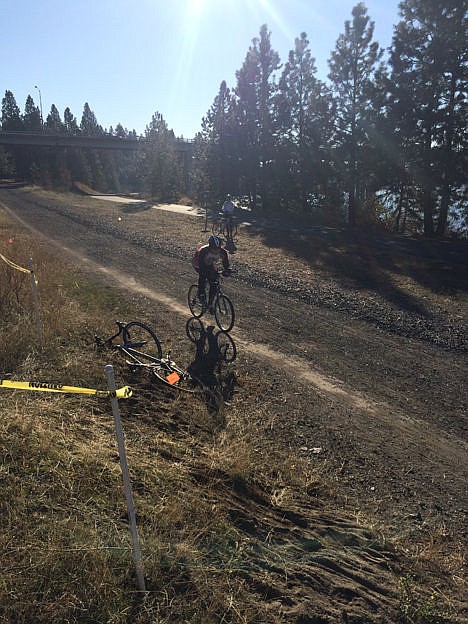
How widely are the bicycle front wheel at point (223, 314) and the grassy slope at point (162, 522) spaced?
3941mm

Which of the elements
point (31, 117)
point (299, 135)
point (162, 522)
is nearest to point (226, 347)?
point (162, 522)

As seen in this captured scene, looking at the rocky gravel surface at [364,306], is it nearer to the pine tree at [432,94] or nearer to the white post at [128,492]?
the pine tree at [432,94]

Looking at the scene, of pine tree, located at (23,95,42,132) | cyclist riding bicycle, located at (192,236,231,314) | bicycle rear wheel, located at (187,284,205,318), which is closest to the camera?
cyclist riding bicycle, located at (192,236,231,314)

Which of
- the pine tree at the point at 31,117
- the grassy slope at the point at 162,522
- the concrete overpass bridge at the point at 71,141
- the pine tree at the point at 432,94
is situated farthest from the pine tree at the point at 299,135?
the pine tree at the point at 31,117

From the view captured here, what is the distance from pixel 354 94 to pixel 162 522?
29.3m

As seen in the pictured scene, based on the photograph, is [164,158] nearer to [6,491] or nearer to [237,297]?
[237,297]

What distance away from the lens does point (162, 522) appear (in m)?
3.96

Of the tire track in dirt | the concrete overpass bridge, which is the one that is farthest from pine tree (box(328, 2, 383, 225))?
the concrete overpass bridge

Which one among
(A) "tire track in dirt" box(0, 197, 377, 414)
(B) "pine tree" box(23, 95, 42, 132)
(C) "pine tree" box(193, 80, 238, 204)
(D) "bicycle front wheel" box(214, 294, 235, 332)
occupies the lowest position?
(A) "tire track in dirt" box(0, 197, 377, 414)

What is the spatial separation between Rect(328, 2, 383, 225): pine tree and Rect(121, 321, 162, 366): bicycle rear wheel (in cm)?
2172

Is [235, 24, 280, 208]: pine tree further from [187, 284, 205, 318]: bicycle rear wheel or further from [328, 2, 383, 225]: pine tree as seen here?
[187, 284, 205, 318]: bicycle rear wheel

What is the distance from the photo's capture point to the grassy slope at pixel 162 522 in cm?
323

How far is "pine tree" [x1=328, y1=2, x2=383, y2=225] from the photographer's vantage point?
2639 centimetres

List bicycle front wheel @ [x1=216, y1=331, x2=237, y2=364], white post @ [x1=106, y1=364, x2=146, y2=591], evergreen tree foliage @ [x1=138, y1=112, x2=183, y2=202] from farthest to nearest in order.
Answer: evergreen tree foliage @ [x1=138, y1=112, x2=183, y2=202]
bicycle front wheel @ [x1=216, y1=331, x2=237, y2=364]
white post @ [x1=106, y1=364, x2=146, y2=591]
